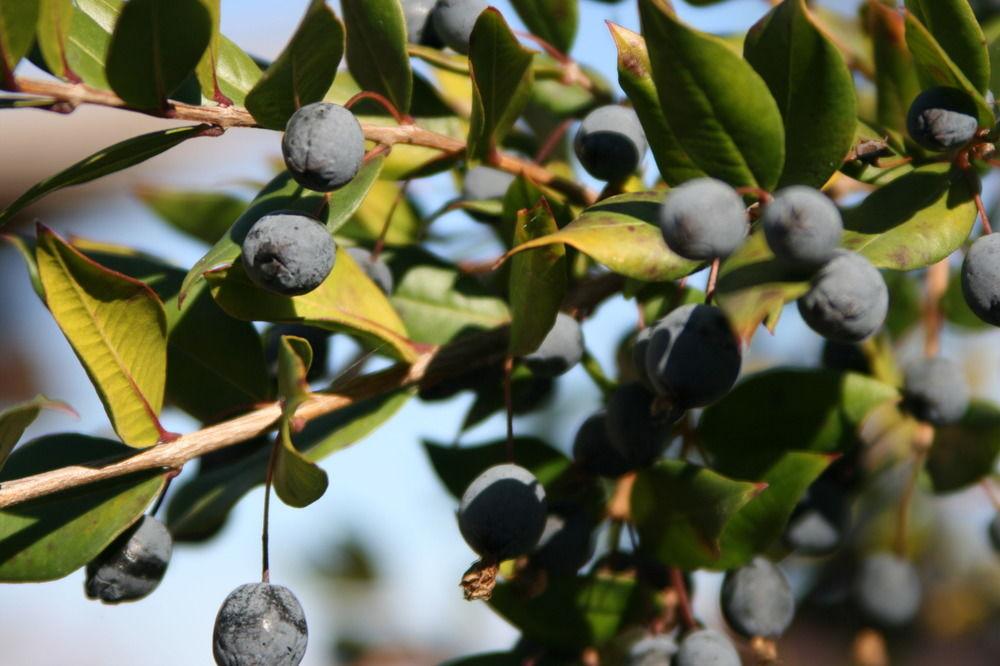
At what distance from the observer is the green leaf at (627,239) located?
69 cm

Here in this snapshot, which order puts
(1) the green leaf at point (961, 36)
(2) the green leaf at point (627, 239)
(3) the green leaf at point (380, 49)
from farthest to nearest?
(3) the green leaf at point (380, 49), (1) the green leaf at point (961, 36), (2) the green leaf at point (627, 239)

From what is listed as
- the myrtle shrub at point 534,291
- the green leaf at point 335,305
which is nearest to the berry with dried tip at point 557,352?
the myrtle shrub at point 534,291

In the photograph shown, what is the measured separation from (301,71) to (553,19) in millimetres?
457

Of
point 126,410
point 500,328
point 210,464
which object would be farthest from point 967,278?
point 210,464

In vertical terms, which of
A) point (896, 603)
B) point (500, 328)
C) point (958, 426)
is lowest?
point (896, 603)

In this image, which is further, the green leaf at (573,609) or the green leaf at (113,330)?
the green leaf at (573,609)

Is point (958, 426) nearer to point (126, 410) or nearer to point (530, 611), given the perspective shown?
point (530, 611)

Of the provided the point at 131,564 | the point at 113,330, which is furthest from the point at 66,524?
the point at 113,330

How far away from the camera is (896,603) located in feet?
4.40

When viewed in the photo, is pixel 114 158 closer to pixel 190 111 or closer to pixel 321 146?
pixel 190 111

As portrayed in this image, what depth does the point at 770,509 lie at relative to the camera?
955 millimetres

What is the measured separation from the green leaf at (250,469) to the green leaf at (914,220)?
0.46 m

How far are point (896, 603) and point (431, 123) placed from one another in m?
0.80

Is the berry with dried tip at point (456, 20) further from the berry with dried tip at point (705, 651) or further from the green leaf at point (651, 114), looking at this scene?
the berry with dried tip at point (705, 651)
